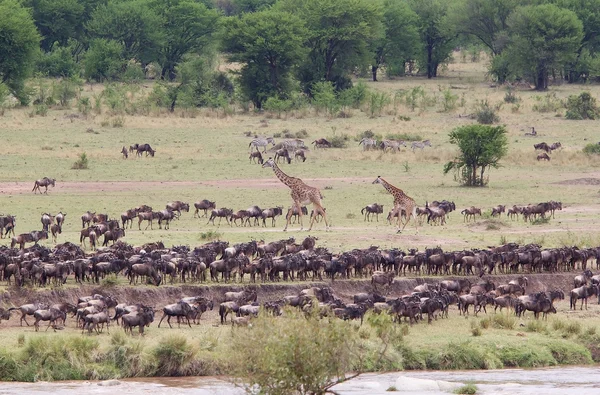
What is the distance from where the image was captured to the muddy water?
1906 cm

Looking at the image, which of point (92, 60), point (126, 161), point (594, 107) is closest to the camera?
point (126, 161)

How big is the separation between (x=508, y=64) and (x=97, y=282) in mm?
56722

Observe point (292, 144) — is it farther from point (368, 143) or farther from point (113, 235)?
point (113, 235)

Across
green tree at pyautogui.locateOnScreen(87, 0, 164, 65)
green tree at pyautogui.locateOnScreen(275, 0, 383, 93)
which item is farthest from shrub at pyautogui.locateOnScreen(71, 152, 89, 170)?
green tree at pyautogui.locateOnScreen(87, 0, 164, 65)

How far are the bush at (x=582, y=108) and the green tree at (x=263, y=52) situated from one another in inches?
617

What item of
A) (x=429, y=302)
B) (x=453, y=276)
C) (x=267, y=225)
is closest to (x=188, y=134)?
(x=267, y=225)

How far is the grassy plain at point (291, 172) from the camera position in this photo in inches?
1293

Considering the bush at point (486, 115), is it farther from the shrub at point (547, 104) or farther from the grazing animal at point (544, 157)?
the grazing animal at point (544, 157)

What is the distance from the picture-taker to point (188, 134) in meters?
53.8

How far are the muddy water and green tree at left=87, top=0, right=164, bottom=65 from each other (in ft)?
198

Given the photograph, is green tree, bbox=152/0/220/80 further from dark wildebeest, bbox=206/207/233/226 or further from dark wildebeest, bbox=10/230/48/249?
dark wildebeest, bbox=10/230/48/249

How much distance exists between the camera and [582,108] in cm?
6069

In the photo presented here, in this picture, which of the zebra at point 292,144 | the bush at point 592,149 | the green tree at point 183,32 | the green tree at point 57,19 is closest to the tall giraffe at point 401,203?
the zebra at point 292,144

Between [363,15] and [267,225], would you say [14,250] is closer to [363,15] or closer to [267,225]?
[267,225]
